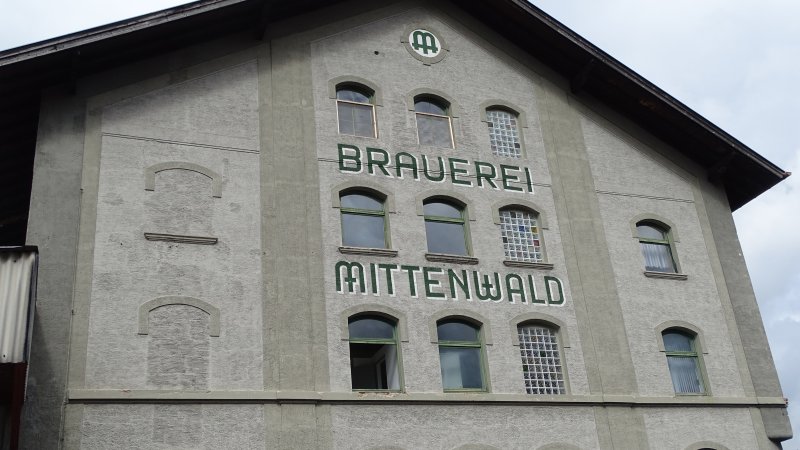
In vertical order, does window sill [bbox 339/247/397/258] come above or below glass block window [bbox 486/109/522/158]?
below

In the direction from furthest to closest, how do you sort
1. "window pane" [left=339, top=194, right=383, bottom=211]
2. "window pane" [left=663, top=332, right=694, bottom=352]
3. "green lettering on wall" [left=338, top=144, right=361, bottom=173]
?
"window pane" [left=663, top=332, right=694, bottom=352] < "green lettering on wall" [left=338, top=144, right=361, bottom=173] < "window pane" [left=339, top=194, right=383, bottom=211]

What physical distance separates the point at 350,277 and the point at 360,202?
6.81 ft

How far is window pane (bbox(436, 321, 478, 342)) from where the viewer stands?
18.8 m

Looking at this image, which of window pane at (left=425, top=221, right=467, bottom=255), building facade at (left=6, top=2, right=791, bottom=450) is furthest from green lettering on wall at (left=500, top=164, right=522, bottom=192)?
window pane at (left=425, top=221, right=467, bottom=255)

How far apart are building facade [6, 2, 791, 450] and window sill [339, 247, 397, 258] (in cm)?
15

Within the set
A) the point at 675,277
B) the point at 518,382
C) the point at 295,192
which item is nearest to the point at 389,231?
the point at 295,192

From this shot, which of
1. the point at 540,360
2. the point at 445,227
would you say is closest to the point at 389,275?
the point at 445,227

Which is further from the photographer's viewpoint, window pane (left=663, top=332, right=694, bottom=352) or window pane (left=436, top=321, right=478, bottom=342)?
window pane (left=663, top=332, right=694, bottom=352)

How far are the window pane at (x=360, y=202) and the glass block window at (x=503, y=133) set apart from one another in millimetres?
3646

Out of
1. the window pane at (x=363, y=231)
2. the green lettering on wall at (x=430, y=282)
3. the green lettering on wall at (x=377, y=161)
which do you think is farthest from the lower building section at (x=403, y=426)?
the green lettering on wall at (x=377, y=161)

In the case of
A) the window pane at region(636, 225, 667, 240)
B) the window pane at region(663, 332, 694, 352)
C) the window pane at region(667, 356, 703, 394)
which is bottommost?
the window pane at region(667, 356, 703, 394)

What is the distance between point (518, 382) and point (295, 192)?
6.30 meters

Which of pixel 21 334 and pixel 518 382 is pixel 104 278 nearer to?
pixel 21 334

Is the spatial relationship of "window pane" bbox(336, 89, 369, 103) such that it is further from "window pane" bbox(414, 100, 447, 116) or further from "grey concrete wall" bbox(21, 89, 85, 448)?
"grey concrete wall" bbox(21, 89, 85, 448)
